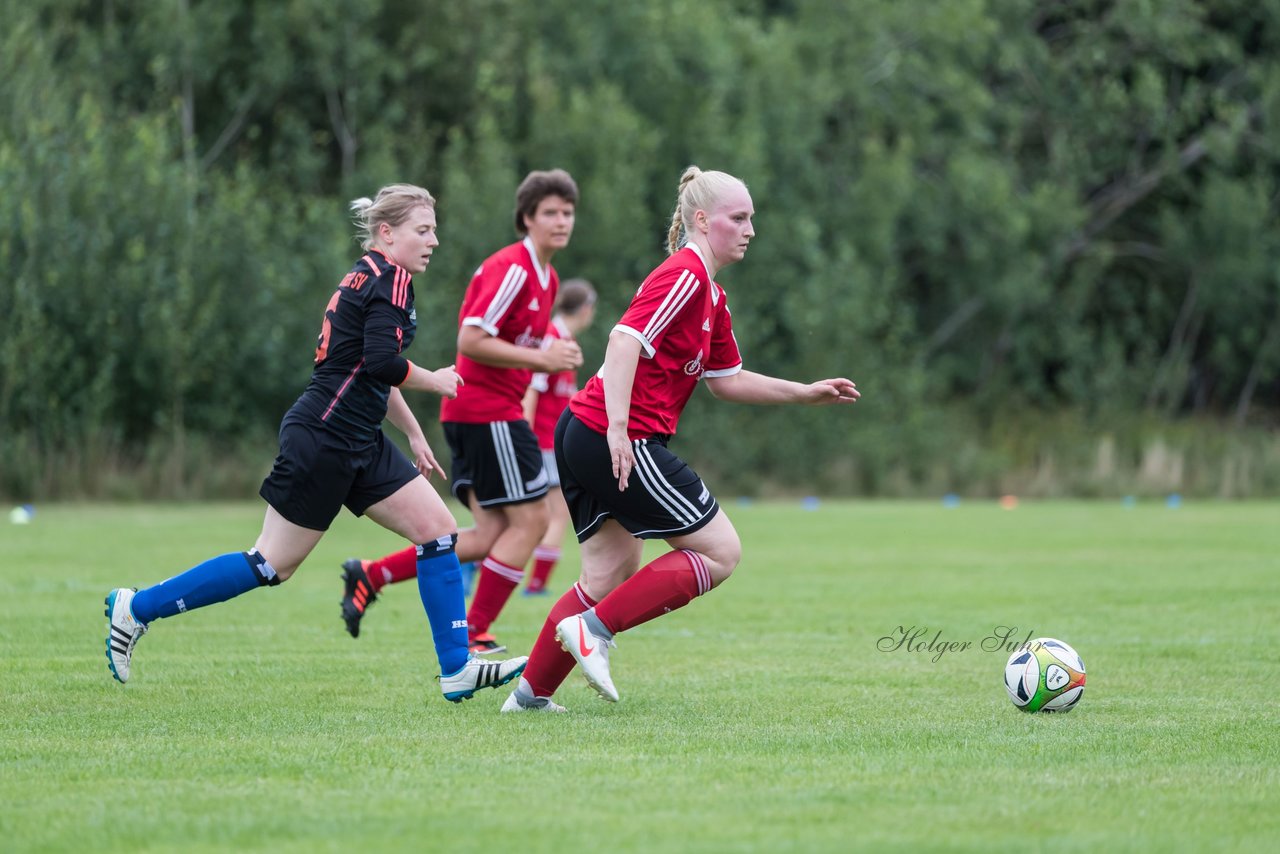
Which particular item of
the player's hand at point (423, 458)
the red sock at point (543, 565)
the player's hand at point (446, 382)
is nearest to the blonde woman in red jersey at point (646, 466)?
the player's hand at point (446, 382)

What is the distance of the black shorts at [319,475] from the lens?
6.11 metres

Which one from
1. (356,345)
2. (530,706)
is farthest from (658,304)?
(530,706)

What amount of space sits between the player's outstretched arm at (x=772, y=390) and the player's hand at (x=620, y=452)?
0.72 metres

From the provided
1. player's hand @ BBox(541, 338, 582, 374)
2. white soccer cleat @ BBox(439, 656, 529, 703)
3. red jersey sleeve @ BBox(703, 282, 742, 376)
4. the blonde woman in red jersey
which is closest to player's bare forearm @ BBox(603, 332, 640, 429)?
the blonde woman in red jersey

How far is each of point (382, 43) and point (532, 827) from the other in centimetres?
2448

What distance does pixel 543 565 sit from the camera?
10695 millimetres

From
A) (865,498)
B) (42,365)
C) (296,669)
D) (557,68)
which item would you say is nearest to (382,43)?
(557,68)

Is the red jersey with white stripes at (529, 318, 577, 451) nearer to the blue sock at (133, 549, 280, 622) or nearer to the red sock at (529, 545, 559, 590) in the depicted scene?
the red sock at (529, 545, 559, 590)

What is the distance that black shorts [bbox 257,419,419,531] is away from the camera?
20.1ft

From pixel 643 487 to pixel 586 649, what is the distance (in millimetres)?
594

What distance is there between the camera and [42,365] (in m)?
21.5

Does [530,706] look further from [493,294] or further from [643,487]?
[493,294]

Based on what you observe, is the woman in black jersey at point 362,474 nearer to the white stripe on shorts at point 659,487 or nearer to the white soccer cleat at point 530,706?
the white soccer cleat at point 530,706

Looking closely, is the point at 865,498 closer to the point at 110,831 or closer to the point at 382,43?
the point at 382,43
